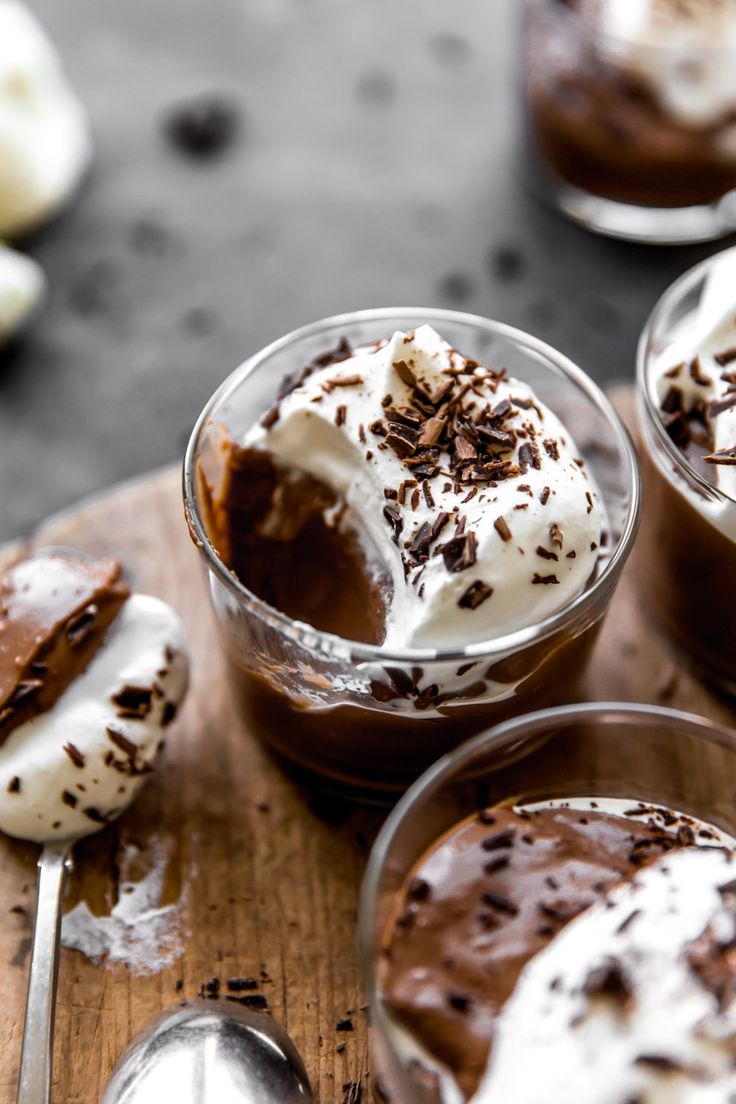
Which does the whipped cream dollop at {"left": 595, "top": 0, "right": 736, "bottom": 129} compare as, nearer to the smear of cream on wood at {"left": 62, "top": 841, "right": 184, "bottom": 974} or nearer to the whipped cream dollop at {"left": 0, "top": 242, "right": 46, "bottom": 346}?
the whipped cream dollop at {"left": 0, "top": 242, "right": 46, "bottom": 346}

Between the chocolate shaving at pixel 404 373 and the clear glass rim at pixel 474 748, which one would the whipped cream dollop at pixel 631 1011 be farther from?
the chocolate shaving at pixel 404 373

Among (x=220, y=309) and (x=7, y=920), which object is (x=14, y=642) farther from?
(x=220, y=309)

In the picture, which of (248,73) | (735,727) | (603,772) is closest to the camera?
(603,772)

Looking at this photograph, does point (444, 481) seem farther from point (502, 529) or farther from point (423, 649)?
point (423, 649)

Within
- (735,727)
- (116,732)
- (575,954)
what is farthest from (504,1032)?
(735,727)

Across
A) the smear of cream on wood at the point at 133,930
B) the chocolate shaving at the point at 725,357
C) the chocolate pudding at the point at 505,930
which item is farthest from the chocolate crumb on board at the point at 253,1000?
the chocolate shaving at the point at 725,357

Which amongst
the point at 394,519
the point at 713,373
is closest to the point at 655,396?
the point at 713,373
